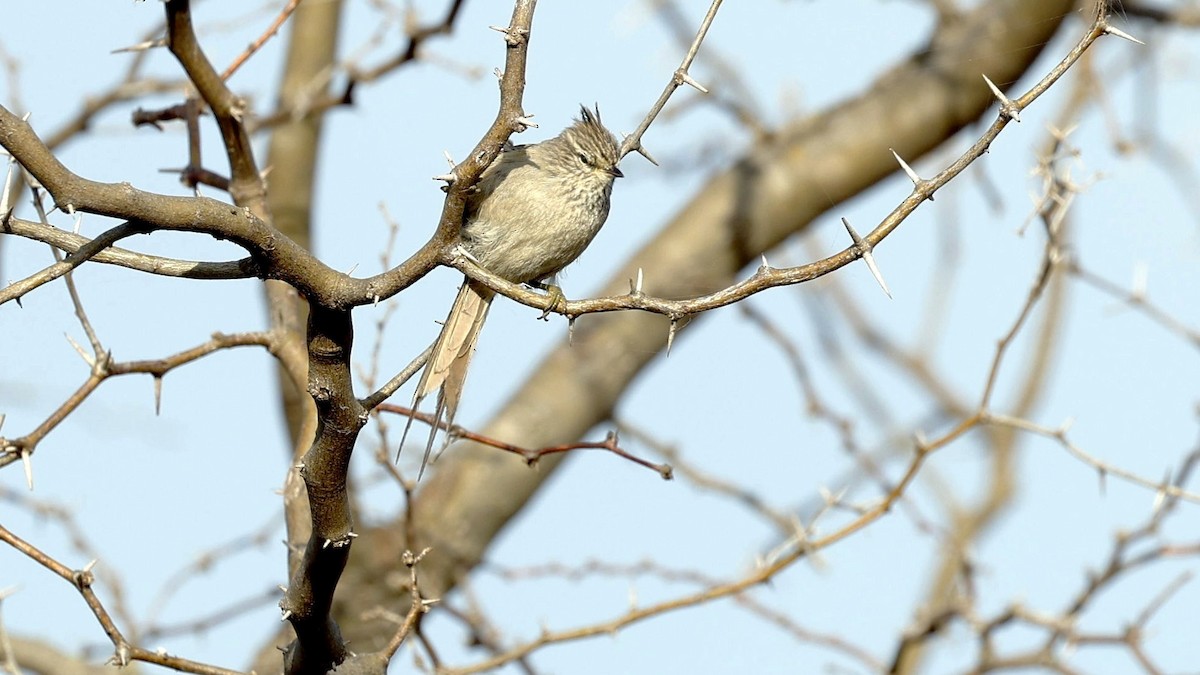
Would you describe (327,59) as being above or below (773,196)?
above

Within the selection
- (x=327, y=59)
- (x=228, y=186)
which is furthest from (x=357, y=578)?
(x=327, y=59)

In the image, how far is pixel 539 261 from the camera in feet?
11.2

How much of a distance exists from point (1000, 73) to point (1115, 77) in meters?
2.60

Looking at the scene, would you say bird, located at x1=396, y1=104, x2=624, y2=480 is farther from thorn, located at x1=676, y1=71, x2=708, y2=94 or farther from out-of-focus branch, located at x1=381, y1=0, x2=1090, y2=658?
out-of-focus branch, located at x1=381, y1=0, x2=1090, y2=658

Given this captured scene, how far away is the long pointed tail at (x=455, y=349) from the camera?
3225 millimetres

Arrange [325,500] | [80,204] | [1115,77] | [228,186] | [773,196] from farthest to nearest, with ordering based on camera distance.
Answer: [1115,77] → [773,196] → [228,186] → [325,500] → [80,204]

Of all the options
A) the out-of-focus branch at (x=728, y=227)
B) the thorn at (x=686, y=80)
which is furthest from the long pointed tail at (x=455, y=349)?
the out-of-focus branch at (x=728, y=227)

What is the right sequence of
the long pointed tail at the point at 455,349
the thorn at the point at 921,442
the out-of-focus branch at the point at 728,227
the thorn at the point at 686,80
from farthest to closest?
1. the out-of-focus branch at the point at 728,227
2. the thorn at the point at 921,442
3. the long pointed tail at the point at 455,349
4. the thorn at the point at 686,80

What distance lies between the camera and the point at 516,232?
11.1 feet

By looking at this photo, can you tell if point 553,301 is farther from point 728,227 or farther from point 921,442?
point 728,227

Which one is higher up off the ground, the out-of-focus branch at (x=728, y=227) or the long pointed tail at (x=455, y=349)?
the out-of-focus branch at (x=728, y=227)

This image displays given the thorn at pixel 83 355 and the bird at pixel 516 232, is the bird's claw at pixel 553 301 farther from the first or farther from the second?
the thorn at pixel 83 355

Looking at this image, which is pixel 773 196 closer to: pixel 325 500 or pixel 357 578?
pixel 357 578

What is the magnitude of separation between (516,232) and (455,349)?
35 centimetres
